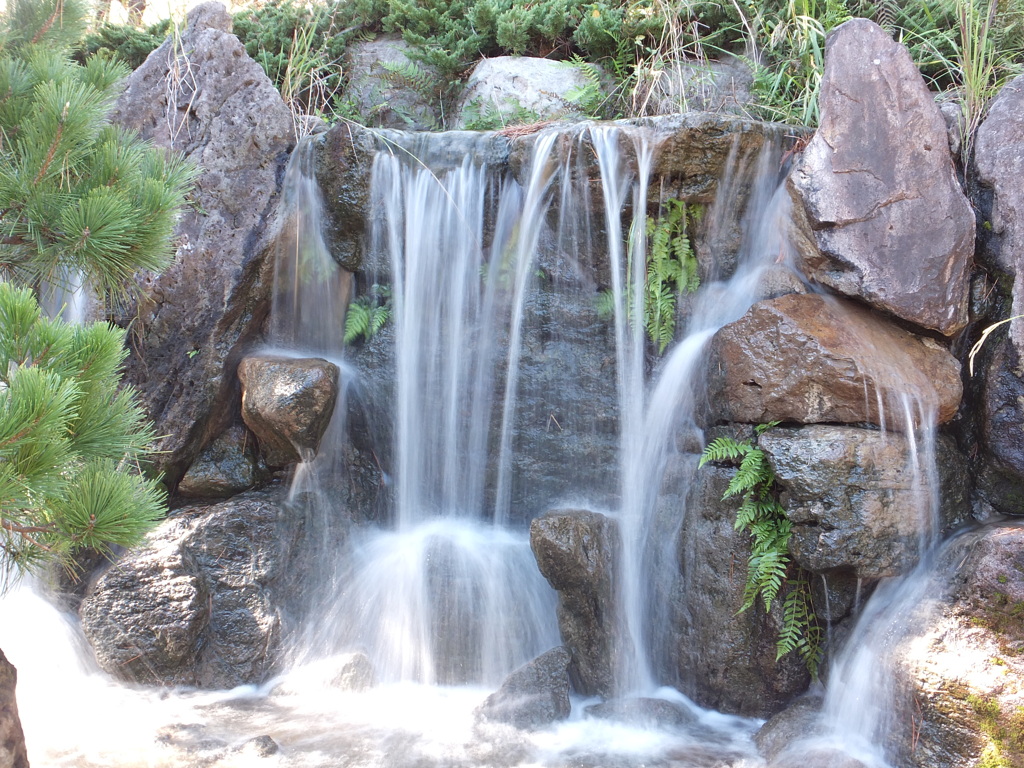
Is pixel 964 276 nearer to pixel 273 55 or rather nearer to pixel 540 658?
pixel 540 658

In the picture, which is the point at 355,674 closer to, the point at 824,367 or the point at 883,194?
the point at 824,367

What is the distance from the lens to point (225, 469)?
529 cm

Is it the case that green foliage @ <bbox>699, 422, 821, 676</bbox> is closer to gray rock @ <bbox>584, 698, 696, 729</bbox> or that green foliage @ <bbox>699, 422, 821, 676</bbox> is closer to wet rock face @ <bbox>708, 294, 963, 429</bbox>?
wet rock face @ <bbox>708, 294, 963, 429</bbox>

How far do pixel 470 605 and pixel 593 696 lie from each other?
3.01 ft

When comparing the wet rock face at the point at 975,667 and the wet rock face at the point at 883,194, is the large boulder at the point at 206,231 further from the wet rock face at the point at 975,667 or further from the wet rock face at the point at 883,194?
the wet rock face at the point at 975,667

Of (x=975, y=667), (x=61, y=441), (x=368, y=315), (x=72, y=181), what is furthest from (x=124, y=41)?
(x=975, y=667)

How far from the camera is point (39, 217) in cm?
234

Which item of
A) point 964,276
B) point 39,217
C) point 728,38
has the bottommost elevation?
point 39,217

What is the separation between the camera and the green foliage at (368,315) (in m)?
5.67

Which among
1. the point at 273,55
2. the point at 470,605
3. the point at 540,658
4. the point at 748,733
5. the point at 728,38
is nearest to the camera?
the point at 748,733

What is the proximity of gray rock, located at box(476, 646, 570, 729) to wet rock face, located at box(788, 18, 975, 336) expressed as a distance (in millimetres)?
2715

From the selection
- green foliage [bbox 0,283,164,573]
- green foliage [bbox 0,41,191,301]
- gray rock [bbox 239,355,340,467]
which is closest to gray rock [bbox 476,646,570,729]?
gray rock [bbox 239,355,340,467]

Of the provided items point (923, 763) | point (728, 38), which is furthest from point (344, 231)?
point (923, 763)

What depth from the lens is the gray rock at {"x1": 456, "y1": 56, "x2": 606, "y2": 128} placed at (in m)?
6.85
